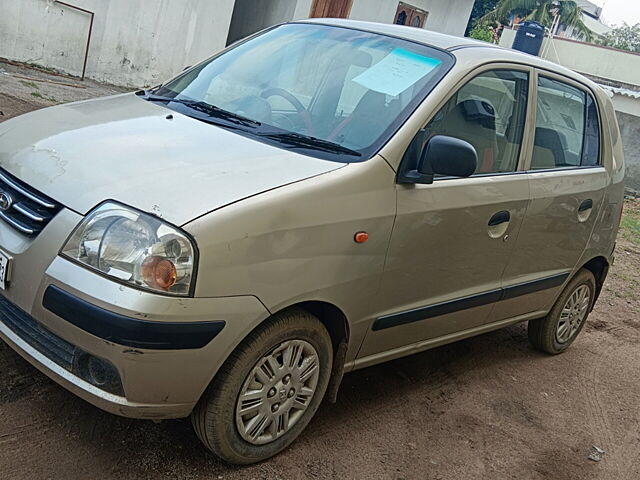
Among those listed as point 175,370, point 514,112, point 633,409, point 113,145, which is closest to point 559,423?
point 633,409

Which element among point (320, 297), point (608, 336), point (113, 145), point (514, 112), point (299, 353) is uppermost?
point (514, 112)

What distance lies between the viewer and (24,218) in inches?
112

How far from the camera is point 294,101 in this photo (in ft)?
12.0

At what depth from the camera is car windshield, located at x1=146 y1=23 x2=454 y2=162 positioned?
3.39 m

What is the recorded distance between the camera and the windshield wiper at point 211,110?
11.5 feet

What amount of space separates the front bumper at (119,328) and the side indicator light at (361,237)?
0.55 metres

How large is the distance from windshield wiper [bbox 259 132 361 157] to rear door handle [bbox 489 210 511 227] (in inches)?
38.7

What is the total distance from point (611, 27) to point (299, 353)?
→ 71.9m

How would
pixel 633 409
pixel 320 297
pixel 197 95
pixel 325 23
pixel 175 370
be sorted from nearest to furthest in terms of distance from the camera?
pixel 175 370
pixel 320 297
pixel 197 95
pixel 325 23
pixel 633 409

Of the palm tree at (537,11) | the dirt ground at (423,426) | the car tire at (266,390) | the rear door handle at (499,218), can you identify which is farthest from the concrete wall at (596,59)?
the car tire at (266,390)

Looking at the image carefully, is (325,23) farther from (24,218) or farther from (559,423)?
(559,423)

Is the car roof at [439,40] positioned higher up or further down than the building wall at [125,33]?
higher up

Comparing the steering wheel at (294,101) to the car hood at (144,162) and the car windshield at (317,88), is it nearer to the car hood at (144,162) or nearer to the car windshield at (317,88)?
the car windshield at (317,88)

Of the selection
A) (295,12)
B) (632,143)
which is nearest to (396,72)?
(295,12)
